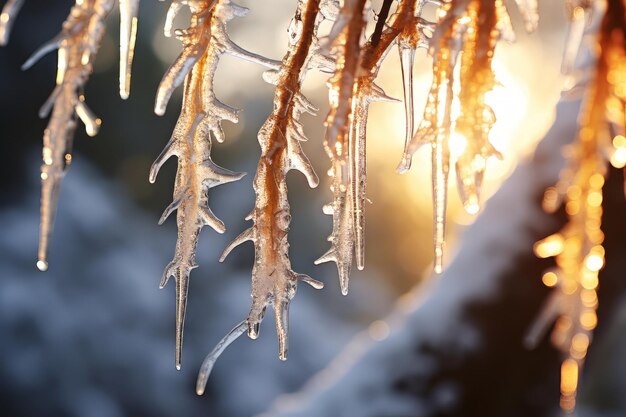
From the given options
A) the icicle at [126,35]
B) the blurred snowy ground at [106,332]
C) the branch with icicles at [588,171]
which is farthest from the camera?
the blurred snowy ground at [106,332]

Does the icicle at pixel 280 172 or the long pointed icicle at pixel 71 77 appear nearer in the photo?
the long pointed icicle at pixel 71 77

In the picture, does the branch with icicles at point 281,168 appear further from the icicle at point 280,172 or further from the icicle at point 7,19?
the icicle at point 7,19

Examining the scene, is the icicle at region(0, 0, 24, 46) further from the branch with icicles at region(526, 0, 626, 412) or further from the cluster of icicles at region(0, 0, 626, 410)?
the branch with icicles at region(526, 0, 626, 412)

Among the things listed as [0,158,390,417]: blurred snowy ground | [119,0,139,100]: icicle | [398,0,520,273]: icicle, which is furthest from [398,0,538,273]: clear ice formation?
[0,158,390,417]: blurred snowy ground

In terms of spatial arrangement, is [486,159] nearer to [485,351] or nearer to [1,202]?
[485,351]

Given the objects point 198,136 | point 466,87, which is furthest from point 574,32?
point 198,136

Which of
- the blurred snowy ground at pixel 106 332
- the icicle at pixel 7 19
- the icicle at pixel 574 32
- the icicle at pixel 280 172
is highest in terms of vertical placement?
the icicle at pixel 574 32

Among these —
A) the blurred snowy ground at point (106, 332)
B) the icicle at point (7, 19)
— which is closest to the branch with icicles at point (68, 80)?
the icicle at point (7, 19)
